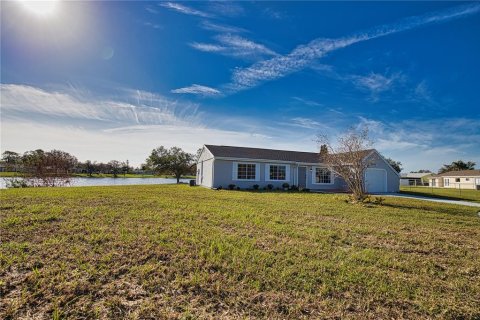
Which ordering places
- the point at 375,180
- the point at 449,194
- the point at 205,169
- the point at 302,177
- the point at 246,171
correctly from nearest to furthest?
the point at 246,171 < the point at 449,194 < the point at 375,180 < the point at 302,177 < the point at 205,169

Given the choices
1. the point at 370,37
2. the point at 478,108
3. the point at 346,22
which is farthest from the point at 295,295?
the point at 478,108

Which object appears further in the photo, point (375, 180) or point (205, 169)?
point (205, 169)

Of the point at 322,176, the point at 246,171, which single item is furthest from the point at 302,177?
the point at 246,171

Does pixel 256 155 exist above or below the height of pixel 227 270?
above

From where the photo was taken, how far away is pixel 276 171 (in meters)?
22.3

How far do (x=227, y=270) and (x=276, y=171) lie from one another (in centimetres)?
1884

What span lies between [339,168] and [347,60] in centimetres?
597

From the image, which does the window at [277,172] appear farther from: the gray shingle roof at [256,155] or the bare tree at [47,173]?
the bare tree at [47,173]

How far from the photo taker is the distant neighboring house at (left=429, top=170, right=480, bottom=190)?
41344 millimetres

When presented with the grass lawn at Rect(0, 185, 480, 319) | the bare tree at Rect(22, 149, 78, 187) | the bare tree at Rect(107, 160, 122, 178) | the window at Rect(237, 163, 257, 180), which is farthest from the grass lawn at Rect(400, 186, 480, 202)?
the bare tree at Rect(107, 160, 122, 178)

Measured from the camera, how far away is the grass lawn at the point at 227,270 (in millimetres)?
2889

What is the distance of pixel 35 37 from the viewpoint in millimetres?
7738

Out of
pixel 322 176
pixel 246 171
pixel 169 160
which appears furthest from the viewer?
pixel 169 160

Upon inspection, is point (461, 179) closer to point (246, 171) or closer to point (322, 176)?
point (322, 176)
